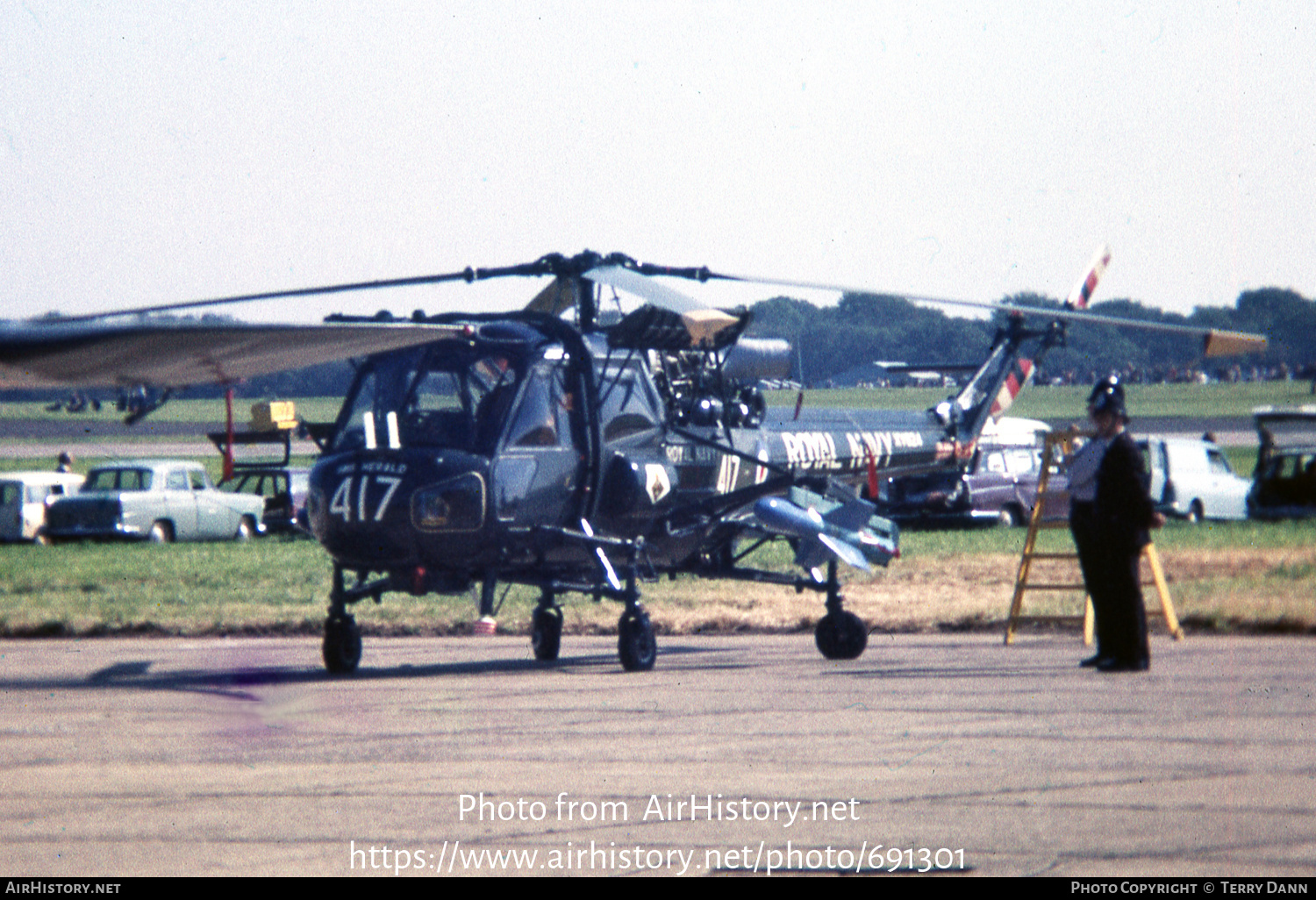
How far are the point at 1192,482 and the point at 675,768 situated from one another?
31.1m

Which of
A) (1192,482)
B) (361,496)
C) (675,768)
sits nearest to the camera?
(675,768)

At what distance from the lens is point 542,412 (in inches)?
462

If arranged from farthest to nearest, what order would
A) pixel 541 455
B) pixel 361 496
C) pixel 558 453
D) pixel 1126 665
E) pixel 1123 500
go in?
pixel 558 453 < pixel 541 455 < pixel 361 496 < pixel 1126 665 < pixel 1123 500

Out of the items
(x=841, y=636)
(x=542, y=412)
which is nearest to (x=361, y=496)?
(x=542, y=412)

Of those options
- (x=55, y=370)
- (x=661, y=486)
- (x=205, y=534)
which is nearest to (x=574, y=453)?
(x=661, y=486)

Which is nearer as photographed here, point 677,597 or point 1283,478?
point 677,597

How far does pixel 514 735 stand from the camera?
27.3 feet

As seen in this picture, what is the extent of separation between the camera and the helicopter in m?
11.0

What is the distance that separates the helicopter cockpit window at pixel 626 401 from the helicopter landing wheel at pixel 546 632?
1457mm

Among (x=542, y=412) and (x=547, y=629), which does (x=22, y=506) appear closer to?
(x=547, y=629)

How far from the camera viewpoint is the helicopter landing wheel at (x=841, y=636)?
486 inches

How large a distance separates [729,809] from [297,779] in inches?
79.4

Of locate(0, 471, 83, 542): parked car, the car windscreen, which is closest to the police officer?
the car windscreen

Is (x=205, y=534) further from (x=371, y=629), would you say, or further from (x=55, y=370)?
(x=55, y=370)
